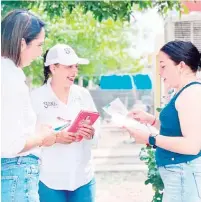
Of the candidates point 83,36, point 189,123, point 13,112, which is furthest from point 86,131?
point 83,36

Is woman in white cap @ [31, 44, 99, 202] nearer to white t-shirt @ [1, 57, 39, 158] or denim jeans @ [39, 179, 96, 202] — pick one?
denim jeans @ [39, 179, 96, 202]

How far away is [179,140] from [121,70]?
109 ft

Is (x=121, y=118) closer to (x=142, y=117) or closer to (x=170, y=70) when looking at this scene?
(x=142, y=117)

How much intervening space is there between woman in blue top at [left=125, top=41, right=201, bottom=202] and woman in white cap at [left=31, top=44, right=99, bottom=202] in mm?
545

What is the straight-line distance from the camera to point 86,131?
3.02 m

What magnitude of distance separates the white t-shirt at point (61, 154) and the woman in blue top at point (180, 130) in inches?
21.4

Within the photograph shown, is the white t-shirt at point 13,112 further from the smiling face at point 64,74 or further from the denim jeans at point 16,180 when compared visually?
the smiling face at point 64,74

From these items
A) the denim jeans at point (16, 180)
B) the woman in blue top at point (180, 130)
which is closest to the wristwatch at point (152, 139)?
the woman in blue top at point (180, 130)

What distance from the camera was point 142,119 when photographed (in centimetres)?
316

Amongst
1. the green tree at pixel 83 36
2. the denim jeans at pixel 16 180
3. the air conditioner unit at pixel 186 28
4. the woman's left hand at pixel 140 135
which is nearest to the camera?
the denim jeans at pixel 16 180

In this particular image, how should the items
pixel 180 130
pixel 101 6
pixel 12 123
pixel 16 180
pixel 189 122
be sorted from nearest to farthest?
1. pixel 12 123
2. pixel 16 180
3. pixel 189 122
4. pixel 180 130
5. pixel 101 6

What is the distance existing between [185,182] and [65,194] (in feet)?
2.89

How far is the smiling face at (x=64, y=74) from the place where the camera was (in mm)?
3203

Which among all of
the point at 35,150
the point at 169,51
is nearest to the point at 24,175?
the point at 35,150
